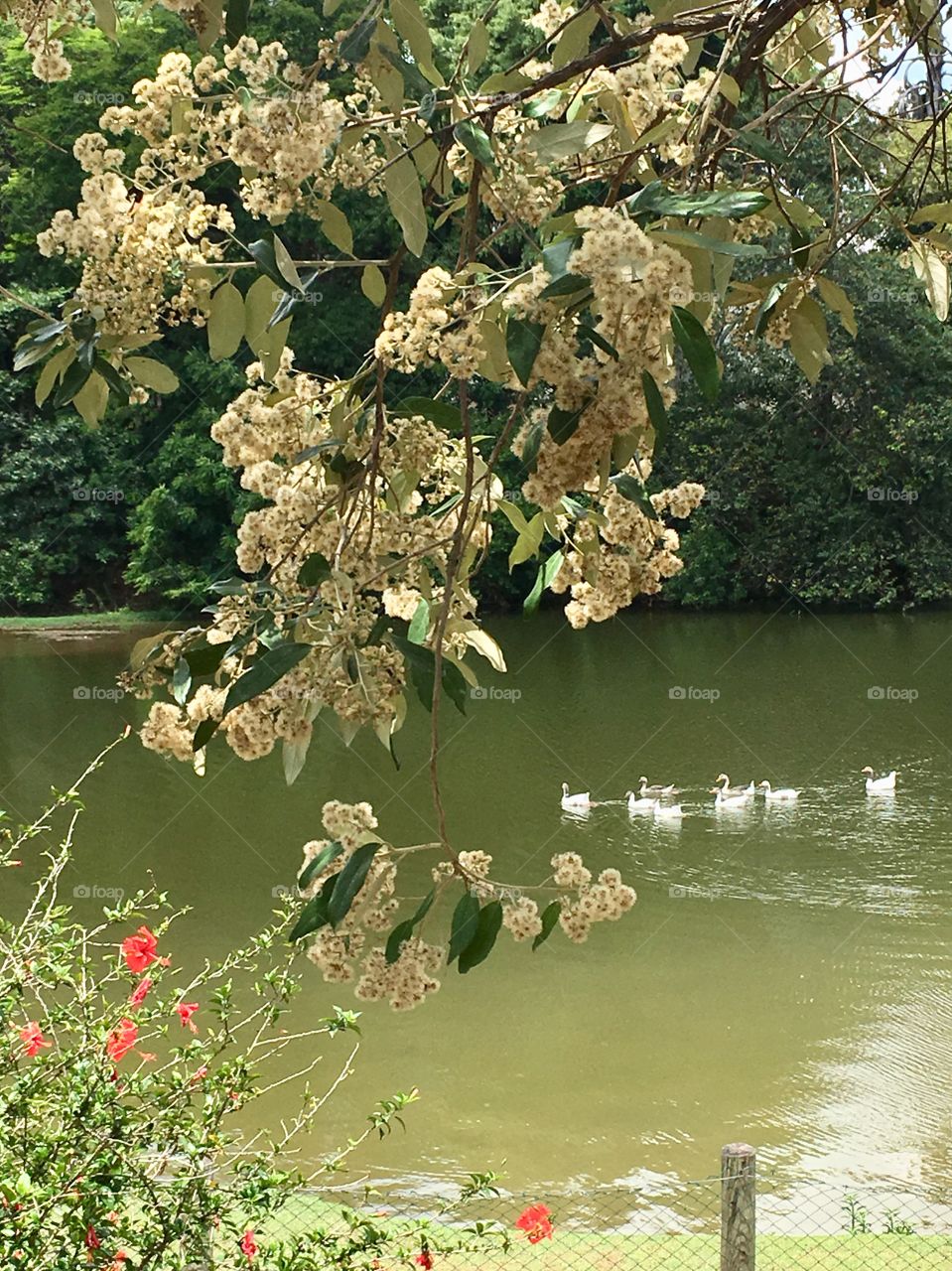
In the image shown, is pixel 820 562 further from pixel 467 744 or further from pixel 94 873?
pixel 94 873

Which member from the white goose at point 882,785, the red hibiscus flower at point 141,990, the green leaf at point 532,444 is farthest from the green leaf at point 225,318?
the white goose at point 882,785

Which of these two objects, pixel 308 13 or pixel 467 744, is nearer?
pixel 467 744

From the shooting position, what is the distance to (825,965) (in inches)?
238

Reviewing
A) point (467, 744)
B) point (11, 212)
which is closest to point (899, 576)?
point (467, 744)

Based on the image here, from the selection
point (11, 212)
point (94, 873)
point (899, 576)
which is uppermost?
point (11, 212)

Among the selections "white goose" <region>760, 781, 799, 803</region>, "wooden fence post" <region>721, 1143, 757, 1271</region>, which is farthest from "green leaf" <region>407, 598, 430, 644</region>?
"white goose" <region>760, 781, 799, 803</region>

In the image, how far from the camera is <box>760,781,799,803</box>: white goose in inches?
335

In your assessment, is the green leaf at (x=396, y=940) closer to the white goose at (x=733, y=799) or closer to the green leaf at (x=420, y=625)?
the green leaf at (x=420, y=625)

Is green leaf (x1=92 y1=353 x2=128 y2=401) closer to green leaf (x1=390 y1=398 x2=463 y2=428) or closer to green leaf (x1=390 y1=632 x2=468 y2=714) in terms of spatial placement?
green leaf (x1=390 y1=398 x2=463 y2=428)

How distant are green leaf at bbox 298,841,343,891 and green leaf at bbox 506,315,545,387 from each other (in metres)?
0.35

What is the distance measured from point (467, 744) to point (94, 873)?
10.8 feet

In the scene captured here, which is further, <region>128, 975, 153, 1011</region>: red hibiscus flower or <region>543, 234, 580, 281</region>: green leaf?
<region>128, 975, 153, 1011</region>: red hibiscus flower

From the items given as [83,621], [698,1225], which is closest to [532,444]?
[698,1225]

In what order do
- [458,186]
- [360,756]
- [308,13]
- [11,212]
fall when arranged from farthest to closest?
[11,212]
[308,13]
[360,756]
[458,186]
